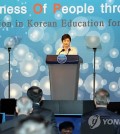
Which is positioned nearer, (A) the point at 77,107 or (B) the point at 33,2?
(A) the point at 77,107

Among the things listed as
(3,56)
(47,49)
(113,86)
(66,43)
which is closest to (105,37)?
(113,86)

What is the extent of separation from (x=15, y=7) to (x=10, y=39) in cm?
70

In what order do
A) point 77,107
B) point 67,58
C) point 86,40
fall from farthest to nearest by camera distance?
1. point 86,40
2. point 67,58
3. point 77,107

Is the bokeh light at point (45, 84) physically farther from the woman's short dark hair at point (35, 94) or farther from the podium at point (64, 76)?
the woman's short dark hair at point (35, 94)

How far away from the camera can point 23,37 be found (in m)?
9.39

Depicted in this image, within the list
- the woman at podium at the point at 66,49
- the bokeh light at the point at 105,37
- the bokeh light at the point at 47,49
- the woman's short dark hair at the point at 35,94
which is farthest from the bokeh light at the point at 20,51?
the woman's short dark hair at the point at 35,94

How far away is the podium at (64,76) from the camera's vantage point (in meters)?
7.25

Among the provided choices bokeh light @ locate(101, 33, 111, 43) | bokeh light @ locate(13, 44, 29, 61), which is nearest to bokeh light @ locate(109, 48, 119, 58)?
bokeh light @ locate(101, 33, 111, 43)

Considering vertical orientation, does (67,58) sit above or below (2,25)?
below

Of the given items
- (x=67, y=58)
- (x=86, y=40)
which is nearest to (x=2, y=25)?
(x=86, y=40)

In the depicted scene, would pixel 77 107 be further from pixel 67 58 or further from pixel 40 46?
pixel 40 46

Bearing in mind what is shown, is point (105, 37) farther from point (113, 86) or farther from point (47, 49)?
Result: point (47, 49)

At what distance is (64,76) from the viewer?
7.36m

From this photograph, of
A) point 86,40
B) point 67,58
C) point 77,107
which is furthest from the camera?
point 86,40
